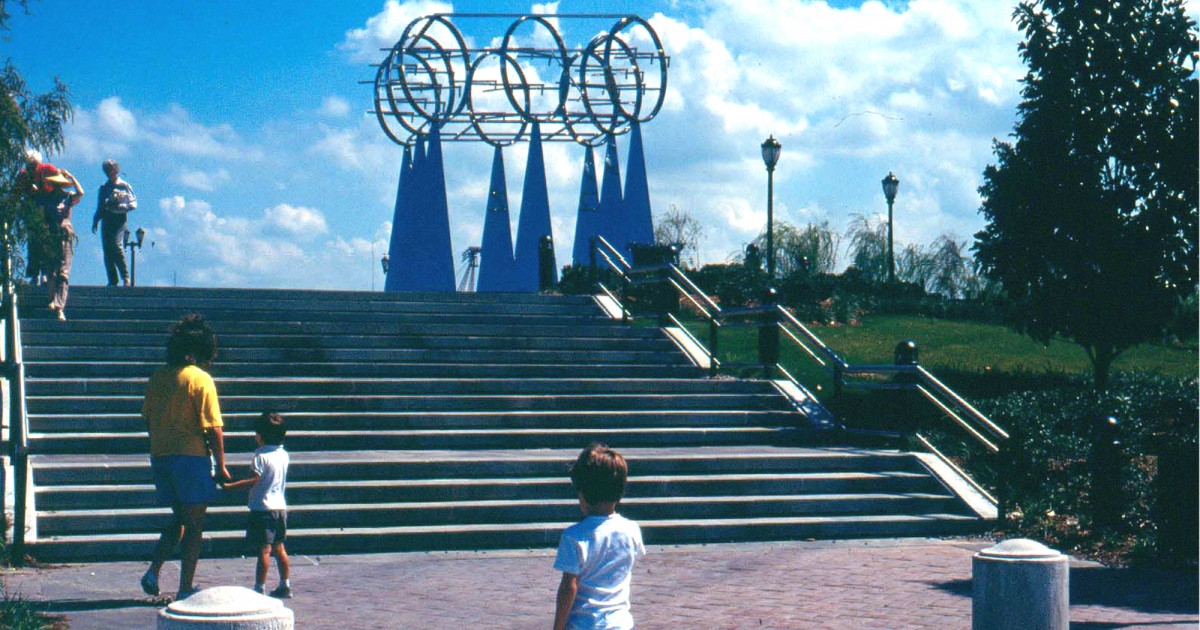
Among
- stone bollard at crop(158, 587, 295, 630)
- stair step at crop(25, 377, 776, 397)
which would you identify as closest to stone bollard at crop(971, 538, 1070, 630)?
stone bollard at crop(158, 587, 295, 630)

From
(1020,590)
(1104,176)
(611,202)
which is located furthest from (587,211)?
(1020,590)

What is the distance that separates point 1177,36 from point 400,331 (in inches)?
423

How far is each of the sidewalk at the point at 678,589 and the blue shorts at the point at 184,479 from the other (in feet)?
2.16

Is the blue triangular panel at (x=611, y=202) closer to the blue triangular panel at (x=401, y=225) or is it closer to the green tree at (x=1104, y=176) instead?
the blue triangular panel at (x=401, y=225)

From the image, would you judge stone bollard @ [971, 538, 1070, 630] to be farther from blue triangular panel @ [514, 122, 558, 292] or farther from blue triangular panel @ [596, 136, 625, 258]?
blue triangular panel @ [596, 136, 625, 258]

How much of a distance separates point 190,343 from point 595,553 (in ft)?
13.8

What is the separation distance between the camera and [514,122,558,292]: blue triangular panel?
3262 cm

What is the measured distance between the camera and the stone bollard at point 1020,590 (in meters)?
6.00

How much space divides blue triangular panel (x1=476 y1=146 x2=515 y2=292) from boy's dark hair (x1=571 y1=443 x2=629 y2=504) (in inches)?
1099

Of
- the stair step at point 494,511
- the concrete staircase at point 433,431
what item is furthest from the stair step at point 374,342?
the stair step at point 494,511

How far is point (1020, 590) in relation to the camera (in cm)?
600

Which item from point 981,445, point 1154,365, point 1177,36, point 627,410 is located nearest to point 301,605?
point 627,410

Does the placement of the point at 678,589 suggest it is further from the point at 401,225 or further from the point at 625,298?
the point at 401,225

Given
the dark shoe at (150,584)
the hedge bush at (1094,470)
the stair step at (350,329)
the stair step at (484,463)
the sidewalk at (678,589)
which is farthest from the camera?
the stair step at (350,329)
